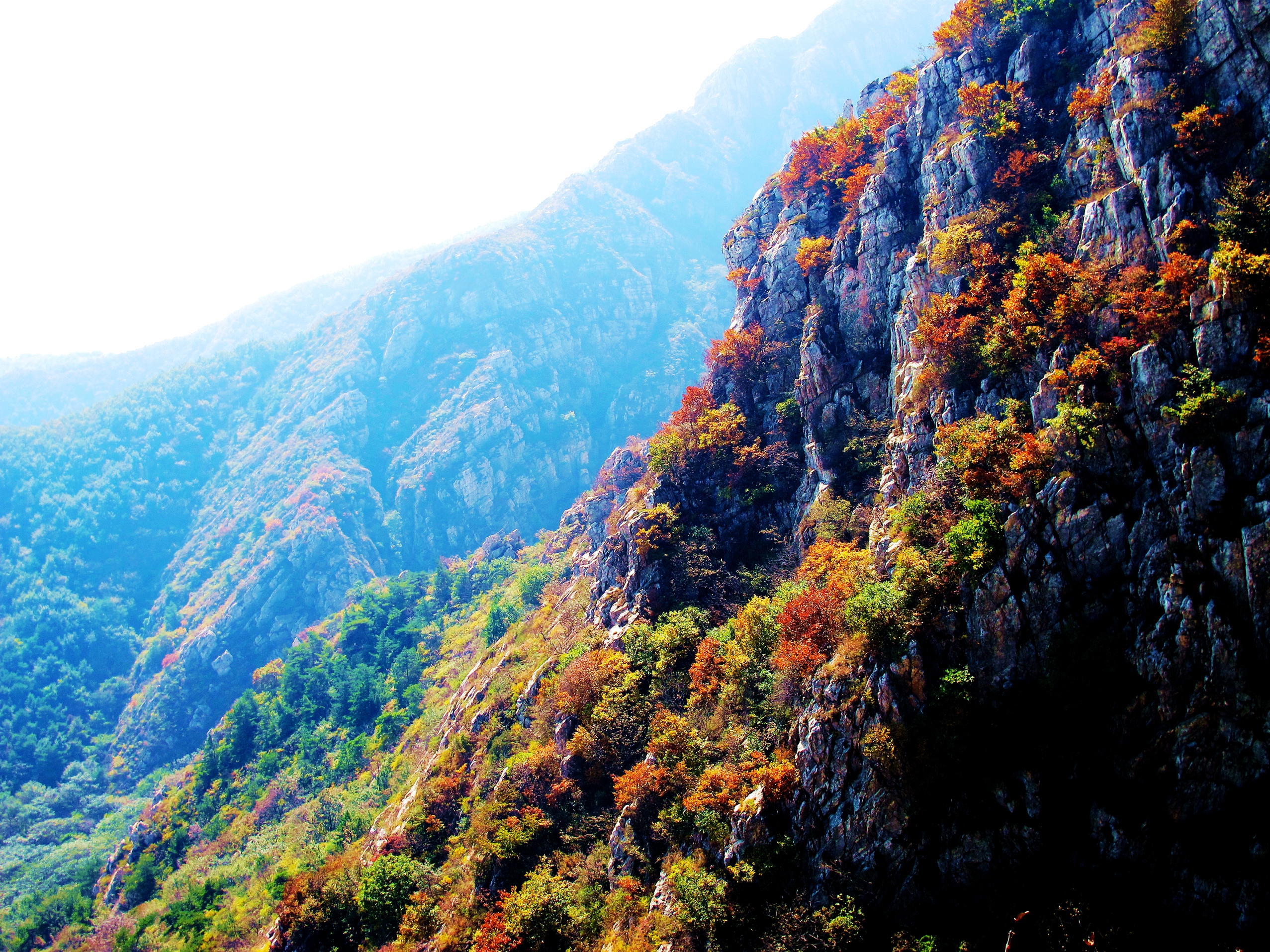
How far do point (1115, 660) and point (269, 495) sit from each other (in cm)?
Result: 18849

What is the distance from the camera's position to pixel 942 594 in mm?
24016

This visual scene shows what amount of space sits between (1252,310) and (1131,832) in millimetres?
17709

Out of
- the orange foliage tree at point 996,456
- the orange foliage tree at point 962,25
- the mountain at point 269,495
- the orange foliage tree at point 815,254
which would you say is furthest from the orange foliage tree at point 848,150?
the mountain at point 269,495

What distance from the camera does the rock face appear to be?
18.1m

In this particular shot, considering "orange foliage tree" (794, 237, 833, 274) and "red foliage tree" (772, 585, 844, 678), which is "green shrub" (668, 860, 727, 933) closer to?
"red foliage tree" (772, 585, 844, 678)

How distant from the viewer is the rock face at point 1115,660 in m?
18.1

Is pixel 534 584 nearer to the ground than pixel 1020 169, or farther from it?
nearer to the ground

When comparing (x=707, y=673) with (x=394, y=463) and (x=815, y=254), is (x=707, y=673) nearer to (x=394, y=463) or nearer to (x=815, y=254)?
(x=815, y=254)

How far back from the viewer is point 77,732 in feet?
426

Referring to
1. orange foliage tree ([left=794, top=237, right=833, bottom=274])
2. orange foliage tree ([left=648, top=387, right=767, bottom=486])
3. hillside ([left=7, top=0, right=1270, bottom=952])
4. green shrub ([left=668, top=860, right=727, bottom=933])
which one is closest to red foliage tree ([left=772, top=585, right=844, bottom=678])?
hillside ([left=7, top=0, right=1270, bottom=952])

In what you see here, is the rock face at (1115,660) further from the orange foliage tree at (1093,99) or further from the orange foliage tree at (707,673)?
the orange foliage tree at (707,673)

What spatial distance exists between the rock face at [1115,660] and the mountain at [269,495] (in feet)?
459

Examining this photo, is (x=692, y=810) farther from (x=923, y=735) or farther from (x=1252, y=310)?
(x=1252, y=310)

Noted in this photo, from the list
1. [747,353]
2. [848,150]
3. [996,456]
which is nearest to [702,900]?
[996,456]
